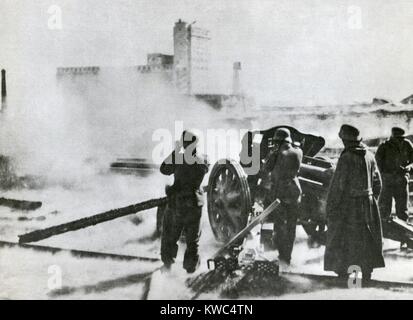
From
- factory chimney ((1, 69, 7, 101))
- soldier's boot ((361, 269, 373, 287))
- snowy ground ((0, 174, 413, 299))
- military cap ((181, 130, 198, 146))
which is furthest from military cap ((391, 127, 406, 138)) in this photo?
factory chimney ((1, 69, 7, 101))

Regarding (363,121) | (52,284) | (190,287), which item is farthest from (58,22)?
(363,121)

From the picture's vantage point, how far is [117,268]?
6520 millimetres

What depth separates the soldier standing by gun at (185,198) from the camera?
19.9 ft

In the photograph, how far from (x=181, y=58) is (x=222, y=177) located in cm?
532

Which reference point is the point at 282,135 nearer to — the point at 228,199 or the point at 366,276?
the point at 228,199

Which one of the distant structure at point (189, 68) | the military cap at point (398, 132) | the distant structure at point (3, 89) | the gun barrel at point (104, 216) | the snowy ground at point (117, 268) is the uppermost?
the distant structure at point (189, 68)

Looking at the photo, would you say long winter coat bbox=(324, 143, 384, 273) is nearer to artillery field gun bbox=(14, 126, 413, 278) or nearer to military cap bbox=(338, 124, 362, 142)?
military cap bbox=(338, 124, 362, 142)

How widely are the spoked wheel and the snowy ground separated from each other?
0.50 meters

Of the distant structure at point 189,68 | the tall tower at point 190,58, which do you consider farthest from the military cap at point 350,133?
the tall tower at point 190,58

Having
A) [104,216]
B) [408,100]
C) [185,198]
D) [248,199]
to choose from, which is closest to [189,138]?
[185,198]

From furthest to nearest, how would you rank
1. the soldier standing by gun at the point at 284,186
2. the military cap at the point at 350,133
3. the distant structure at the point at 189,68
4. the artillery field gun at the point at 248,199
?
the distant structure at the point at 189,68 → the artillery field gun at the point at 248,199 → the soldier standing by gun at the point at 284,186 → the military cap at the point at 350,133

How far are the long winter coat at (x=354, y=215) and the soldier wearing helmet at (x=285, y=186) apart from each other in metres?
0.57

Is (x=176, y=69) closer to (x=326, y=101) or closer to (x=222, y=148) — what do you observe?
(x=222, y=148)

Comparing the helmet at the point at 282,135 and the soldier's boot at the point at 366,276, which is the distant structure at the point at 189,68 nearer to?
the helmet at the point at 282,135
